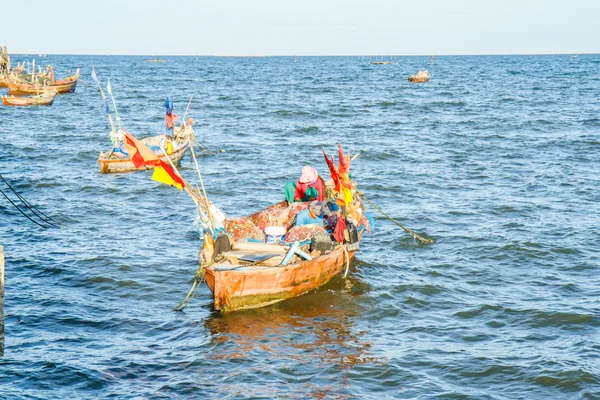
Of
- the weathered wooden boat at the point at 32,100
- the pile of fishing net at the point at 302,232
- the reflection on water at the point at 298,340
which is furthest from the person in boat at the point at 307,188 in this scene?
the weathered wooden boat at the point at 32,100

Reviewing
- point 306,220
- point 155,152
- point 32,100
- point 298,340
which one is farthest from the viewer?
point 32,100

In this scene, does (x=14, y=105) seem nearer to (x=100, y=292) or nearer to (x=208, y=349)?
(x=100, y=292)

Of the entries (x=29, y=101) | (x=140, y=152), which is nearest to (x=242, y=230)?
(x=140, y=152)

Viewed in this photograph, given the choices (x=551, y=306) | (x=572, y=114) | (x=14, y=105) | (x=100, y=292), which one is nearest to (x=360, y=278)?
(x=551, y=306)

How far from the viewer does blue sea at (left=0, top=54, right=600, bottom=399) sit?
12.2 meters

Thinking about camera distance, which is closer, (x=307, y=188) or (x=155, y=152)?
(x=307, y=188)

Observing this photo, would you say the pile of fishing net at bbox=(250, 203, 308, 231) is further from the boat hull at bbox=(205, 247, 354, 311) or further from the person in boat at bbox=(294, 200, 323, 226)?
the boat hull at bbox=(205, 247, 354, 311)

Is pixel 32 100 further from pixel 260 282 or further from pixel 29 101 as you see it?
pixel 260 282

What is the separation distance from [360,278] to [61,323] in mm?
7019

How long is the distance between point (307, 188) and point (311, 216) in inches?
65.2

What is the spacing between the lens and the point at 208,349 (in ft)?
43.3

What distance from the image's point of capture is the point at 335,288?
54.9 feet

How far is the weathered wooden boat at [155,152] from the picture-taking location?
29469 millimetres

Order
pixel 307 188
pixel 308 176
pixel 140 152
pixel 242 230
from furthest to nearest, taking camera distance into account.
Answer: pixel 307 188
pixel 308 176
pixel 242 230
pixel 140 152
